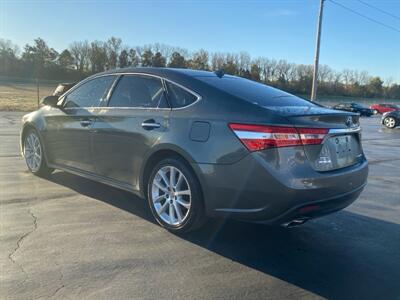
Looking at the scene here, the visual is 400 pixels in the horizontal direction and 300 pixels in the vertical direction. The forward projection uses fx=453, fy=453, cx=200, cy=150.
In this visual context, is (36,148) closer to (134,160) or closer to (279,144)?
(134,160)

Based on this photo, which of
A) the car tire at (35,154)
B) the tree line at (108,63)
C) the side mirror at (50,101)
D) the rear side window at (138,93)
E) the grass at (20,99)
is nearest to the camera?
the rear side window at (138,93)

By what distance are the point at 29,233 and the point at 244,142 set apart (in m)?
2.21

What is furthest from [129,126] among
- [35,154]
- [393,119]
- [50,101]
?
[393,119]

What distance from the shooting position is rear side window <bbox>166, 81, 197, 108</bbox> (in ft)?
14.4

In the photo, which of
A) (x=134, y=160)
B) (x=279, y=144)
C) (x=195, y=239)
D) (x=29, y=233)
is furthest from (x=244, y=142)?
(x=29, y=233)

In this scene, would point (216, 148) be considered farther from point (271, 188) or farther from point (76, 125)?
point (76, 125)

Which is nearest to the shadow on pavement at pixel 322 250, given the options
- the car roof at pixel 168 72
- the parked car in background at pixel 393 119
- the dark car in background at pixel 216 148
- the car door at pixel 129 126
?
the dark car in background at pixel 216 148

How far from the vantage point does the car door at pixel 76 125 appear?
5.45m

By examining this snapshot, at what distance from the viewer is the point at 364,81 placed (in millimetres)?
118125

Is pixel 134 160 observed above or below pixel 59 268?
above

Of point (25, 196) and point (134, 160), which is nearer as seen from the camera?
point (134, 160)

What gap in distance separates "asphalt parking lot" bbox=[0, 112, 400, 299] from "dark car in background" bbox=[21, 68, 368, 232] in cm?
35

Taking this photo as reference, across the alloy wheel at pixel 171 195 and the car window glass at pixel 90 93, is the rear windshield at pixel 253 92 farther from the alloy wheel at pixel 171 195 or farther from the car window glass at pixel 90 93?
the car window glass at pixel 90 93

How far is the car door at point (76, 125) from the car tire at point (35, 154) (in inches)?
11.4
